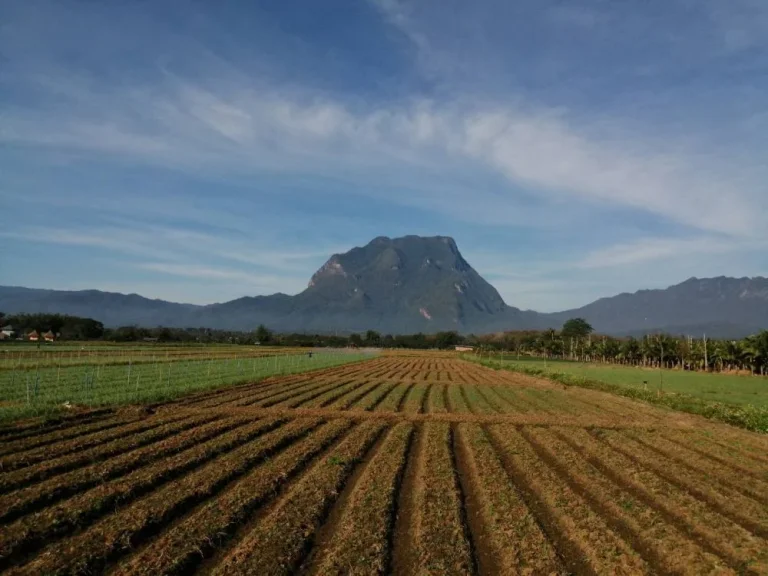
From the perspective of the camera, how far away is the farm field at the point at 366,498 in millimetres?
7371

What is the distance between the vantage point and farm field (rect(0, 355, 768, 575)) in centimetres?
737

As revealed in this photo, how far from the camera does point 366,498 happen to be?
9922 millimetres

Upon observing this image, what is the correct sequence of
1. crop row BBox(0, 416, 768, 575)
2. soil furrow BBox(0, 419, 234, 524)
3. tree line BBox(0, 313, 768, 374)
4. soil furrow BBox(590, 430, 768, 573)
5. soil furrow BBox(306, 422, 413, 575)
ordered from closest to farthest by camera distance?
1. soil furrow BBox(306, 422, 413, 575)
2. crop row BBox(0, 416, 768, 575)
3. soil furrow BBox(590, 430, 768, 573)
4. soil furrow BBox(0, 419, 234, 524)
5. tree line BBox(0, 313, 768, 374)

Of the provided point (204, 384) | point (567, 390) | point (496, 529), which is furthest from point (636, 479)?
point (567, 390)

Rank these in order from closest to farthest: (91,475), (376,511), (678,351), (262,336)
Result: (376,511) → (91,475) → (678,351) → (262,336)

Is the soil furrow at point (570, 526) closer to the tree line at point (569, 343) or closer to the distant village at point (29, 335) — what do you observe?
the tree line at point (569, 343)

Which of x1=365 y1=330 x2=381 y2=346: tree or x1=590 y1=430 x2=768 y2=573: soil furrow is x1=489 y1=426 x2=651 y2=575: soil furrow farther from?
x1=365 y1=330 x2=381 y2=346: tree

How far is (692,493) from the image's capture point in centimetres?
1156

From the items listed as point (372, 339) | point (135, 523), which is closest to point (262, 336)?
point (372, 339)

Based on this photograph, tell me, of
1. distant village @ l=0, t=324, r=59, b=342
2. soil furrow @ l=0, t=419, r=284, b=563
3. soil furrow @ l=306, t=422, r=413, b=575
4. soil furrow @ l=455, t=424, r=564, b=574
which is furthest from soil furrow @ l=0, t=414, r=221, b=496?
distant village @ l=0, t=324, r=59, b=342

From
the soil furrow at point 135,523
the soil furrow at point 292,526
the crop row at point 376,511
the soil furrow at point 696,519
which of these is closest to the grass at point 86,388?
the crop row at point 376,511

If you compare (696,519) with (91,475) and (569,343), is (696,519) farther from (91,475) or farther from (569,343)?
(569,343)

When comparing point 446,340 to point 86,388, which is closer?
point 86,388

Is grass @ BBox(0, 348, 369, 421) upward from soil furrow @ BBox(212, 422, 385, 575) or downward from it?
upward
